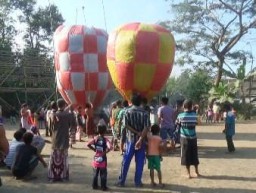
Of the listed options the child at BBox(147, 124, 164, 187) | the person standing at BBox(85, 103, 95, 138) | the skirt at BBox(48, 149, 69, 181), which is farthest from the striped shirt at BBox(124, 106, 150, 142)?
the person standing at BBox(85, 103, 95, 138)

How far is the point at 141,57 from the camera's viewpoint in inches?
484

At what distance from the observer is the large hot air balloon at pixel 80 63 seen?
17188mm

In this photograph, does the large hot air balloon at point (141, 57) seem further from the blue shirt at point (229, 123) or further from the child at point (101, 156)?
the child at point (101, 156)

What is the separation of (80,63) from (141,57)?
17.5 ft

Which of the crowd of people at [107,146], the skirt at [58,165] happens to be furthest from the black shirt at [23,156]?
the skirt at [58,165]

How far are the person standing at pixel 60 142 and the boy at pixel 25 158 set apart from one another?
319 millimetres

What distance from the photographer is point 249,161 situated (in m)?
11.0

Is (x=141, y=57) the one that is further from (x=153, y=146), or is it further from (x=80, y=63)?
(x=80, y=63)

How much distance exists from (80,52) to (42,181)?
9068 mm

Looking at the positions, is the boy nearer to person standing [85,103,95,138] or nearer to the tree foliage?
person standing [85,103,95,138]

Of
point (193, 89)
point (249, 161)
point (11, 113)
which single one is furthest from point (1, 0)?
point (249, 161)

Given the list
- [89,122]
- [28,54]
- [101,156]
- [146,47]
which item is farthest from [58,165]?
[28,54]

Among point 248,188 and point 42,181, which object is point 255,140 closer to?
point 248,188

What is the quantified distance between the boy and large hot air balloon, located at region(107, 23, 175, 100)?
14.8 feet
